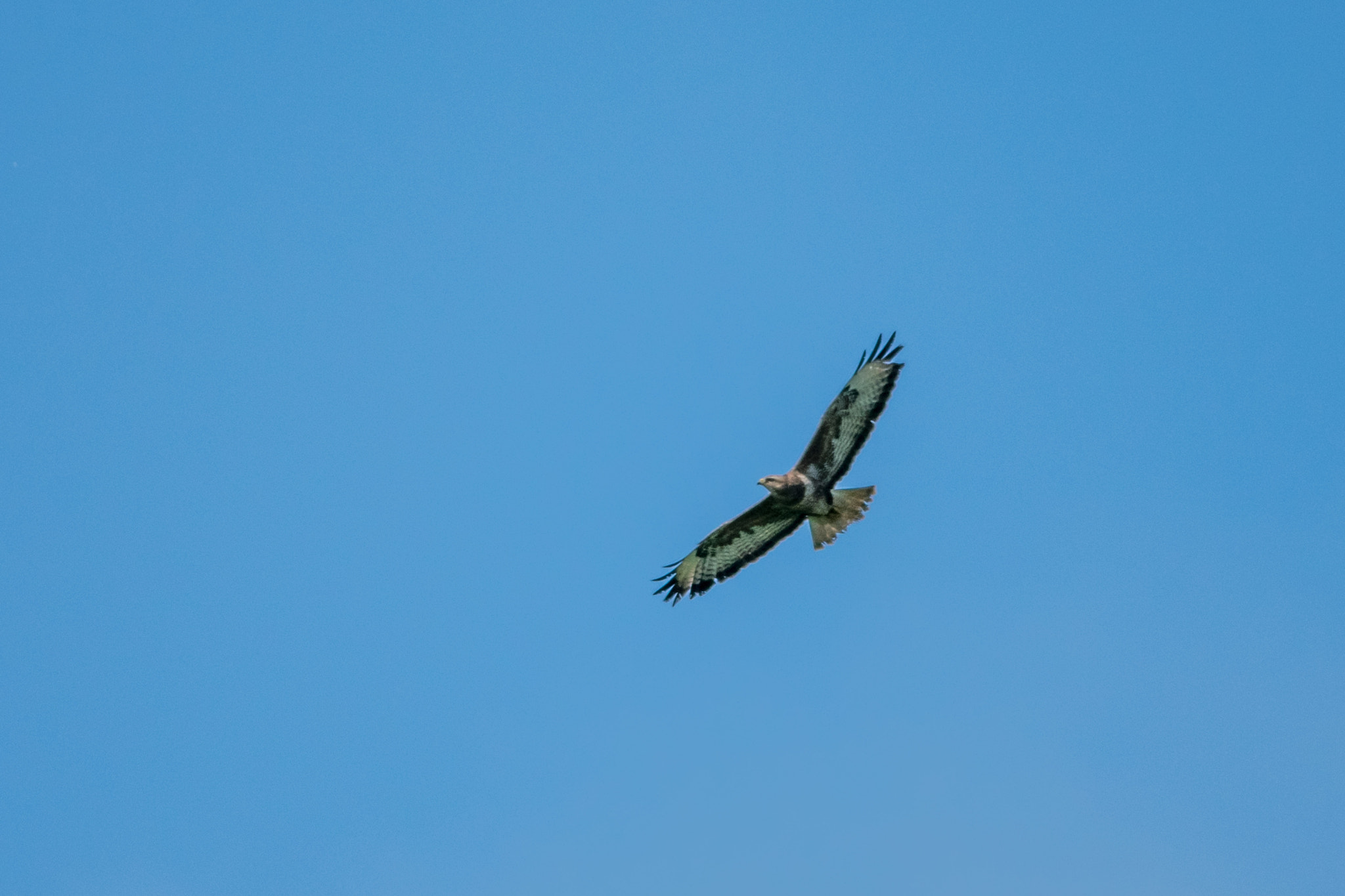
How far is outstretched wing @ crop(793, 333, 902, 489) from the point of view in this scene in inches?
587

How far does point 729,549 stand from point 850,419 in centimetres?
219

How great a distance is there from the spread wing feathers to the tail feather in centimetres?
52

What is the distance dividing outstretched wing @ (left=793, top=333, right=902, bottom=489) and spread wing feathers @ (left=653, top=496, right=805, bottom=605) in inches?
31.3

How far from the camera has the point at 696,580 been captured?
1642 cm

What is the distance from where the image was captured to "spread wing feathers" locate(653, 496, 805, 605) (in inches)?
626

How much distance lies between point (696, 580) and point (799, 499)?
1.83 meters

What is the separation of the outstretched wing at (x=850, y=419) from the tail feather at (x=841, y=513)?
0.19 meters

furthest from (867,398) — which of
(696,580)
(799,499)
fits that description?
(696,580)

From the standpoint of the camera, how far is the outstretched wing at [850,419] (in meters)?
14.9

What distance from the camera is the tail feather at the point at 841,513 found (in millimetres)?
14961

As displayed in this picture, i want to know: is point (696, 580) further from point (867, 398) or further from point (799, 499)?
point (867, 398)

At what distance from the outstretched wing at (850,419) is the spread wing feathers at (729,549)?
2.61 feet

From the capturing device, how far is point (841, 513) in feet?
49.4

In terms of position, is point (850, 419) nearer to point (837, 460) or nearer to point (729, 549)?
point (837, 460)
